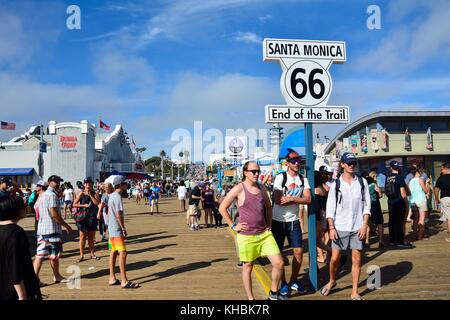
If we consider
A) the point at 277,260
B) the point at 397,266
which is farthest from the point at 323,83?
the point at 397,266

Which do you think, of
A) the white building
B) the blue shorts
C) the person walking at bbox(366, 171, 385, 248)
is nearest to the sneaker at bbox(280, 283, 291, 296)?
the blue shorts

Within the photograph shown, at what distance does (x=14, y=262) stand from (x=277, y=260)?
2.96 m

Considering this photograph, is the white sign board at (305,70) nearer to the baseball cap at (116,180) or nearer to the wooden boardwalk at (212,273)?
the wooden boardwalk at (212,273)

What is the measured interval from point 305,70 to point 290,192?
1798mm

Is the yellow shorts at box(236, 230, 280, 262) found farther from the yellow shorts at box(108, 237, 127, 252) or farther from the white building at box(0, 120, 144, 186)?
the white building at box(0, 120, 144, 186)

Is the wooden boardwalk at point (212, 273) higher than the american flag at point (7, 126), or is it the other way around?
the american flag at point (7, 126)

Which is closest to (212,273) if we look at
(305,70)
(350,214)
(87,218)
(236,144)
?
(350,214)

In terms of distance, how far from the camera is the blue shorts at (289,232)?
18.2 ft

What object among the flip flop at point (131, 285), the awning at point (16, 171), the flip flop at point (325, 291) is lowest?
the flip flop at point (131, 285)

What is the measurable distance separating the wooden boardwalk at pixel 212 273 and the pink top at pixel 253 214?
124 centimetres

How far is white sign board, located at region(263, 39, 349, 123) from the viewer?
227 inches

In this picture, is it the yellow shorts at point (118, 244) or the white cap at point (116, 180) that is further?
the white cap at point (116, 180)

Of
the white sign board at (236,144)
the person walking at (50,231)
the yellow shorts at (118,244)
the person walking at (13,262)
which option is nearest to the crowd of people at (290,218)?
the yellow shorts at (118,244)

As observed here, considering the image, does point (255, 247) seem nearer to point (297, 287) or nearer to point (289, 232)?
point (289, 232)
